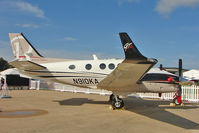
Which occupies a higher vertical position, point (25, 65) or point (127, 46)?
point (127, 46)

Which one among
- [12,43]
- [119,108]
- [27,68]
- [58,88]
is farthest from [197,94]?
[58,88]

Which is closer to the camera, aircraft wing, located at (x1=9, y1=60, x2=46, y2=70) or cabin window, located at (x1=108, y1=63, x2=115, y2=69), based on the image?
aircraft wing, located at (x1=9, y1=60, x2=46, y2=70)

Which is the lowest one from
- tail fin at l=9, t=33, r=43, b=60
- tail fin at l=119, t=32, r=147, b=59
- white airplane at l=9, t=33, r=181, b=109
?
white airplane at l=9, t=33, r=181, b=109

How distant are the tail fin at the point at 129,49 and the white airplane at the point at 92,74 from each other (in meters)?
1.84

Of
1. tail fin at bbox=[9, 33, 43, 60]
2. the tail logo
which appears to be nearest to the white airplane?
tail fin at bbox=[9, 33, 43, 60]

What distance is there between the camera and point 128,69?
8336 millimetres

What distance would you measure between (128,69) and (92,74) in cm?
475

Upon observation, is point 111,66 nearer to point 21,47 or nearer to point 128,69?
point 128,69

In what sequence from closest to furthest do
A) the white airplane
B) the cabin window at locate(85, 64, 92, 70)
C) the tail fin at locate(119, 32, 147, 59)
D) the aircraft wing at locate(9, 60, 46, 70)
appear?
the tail fin at locate(119, 32, 147, 59) → the white airplane → the aircraft wing at locate(9, 60, 46, 70) → the cabin window at locate(85, 64, 92, 70)

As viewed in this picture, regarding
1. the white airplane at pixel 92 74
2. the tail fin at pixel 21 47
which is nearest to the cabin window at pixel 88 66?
the white airplane at pixel 92 74

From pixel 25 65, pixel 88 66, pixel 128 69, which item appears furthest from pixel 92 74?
pixel 128 69

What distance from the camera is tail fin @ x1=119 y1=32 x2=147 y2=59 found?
711cm

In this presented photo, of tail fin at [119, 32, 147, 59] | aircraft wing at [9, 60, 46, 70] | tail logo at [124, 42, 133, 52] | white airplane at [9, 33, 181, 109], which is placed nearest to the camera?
tail fin at [119, 32, 147, 59]

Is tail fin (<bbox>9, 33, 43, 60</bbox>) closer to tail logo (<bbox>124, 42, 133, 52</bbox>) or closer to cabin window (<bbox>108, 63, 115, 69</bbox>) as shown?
cabin window (<bbox>108, 63, 115, 69</bbox>)
